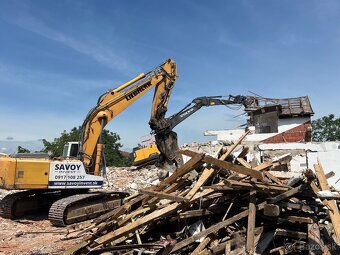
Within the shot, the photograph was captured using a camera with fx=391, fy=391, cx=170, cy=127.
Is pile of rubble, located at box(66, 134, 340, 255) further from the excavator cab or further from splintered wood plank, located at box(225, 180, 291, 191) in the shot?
the excavator cab

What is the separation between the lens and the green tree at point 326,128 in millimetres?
53344

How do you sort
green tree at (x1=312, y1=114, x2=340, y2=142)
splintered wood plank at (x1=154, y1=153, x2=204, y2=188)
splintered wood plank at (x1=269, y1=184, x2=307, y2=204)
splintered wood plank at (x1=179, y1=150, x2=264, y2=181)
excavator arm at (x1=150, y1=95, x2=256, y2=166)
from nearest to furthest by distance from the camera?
splintered wood plank at (x1=269, y1=184, x2=307, y2=204), splintered wood plank at (x1=179, y1=150, x2=264, y2=181), splintered wood plank at (x1=154, y1=153, x2=204, y2=188), excavator arm at (x1=150, y1=95, x2=256, y2=166), green tree at (x1=312, y1=114, x2=340, y2=142)

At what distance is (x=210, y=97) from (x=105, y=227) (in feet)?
45.7

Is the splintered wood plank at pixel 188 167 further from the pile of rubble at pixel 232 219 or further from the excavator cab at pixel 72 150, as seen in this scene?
the excavator cab at pixel 72 150

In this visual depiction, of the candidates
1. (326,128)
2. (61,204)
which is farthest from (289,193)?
(326,128)

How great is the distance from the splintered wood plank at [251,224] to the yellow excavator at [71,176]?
20.1 feet

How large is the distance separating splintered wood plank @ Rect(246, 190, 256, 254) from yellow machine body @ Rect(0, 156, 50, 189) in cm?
693

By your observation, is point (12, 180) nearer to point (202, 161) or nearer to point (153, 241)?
point (153, 241)

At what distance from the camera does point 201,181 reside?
6766 mm

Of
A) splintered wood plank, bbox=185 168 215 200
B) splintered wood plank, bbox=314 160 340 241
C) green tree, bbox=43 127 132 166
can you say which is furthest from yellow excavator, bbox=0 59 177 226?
green tree, bbox=43 127 132 166

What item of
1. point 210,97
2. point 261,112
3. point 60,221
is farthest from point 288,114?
point 60,221

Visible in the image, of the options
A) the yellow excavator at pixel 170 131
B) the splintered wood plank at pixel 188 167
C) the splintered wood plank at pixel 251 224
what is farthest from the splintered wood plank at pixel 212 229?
the yellow excavator at pixel 170 131

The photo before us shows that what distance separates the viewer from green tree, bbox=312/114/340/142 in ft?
175

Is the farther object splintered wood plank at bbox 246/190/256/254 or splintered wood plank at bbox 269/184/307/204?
splintered wood plank at bbox 269/184/307/204
